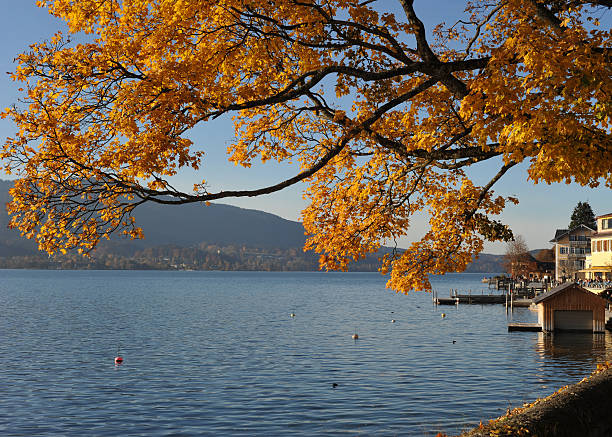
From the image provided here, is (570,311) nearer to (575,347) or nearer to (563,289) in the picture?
(563,289)

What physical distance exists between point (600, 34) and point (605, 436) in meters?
7.18

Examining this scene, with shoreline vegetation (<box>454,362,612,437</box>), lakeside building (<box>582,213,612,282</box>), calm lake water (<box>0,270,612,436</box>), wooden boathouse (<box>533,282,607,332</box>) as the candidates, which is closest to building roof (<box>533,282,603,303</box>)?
wooden boathouse (<box>533,282,607,332</box>)

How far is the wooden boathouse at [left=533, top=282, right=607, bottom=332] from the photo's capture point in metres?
53.2

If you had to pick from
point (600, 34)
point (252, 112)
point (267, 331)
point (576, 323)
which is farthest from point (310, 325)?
point (600, 34)

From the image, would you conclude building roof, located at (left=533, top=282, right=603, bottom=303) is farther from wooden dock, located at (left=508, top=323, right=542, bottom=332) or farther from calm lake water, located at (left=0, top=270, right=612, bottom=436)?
calm lake water, located at (left=0, top=270, right=612, bottom=436)

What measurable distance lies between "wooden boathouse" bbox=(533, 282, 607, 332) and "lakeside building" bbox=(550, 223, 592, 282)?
67.1 metres

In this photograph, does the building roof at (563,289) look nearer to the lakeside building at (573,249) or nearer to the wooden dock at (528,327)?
the wooden dock at (528,327)

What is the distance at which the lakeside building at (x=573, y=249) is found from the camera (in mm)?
119000

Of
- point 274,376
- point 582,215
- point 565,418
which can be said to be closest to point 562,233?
point 582,215

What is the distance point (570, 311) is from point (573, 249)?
2847 inches

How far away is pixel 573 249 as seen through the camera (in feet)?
396

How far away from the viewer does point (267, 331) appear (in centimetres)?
6291

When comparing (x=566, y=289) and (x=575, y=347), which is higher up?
(x=566, y=289)

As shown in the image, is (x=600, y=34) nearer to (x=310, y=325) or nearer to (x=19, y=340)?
(x=19, y=340)
